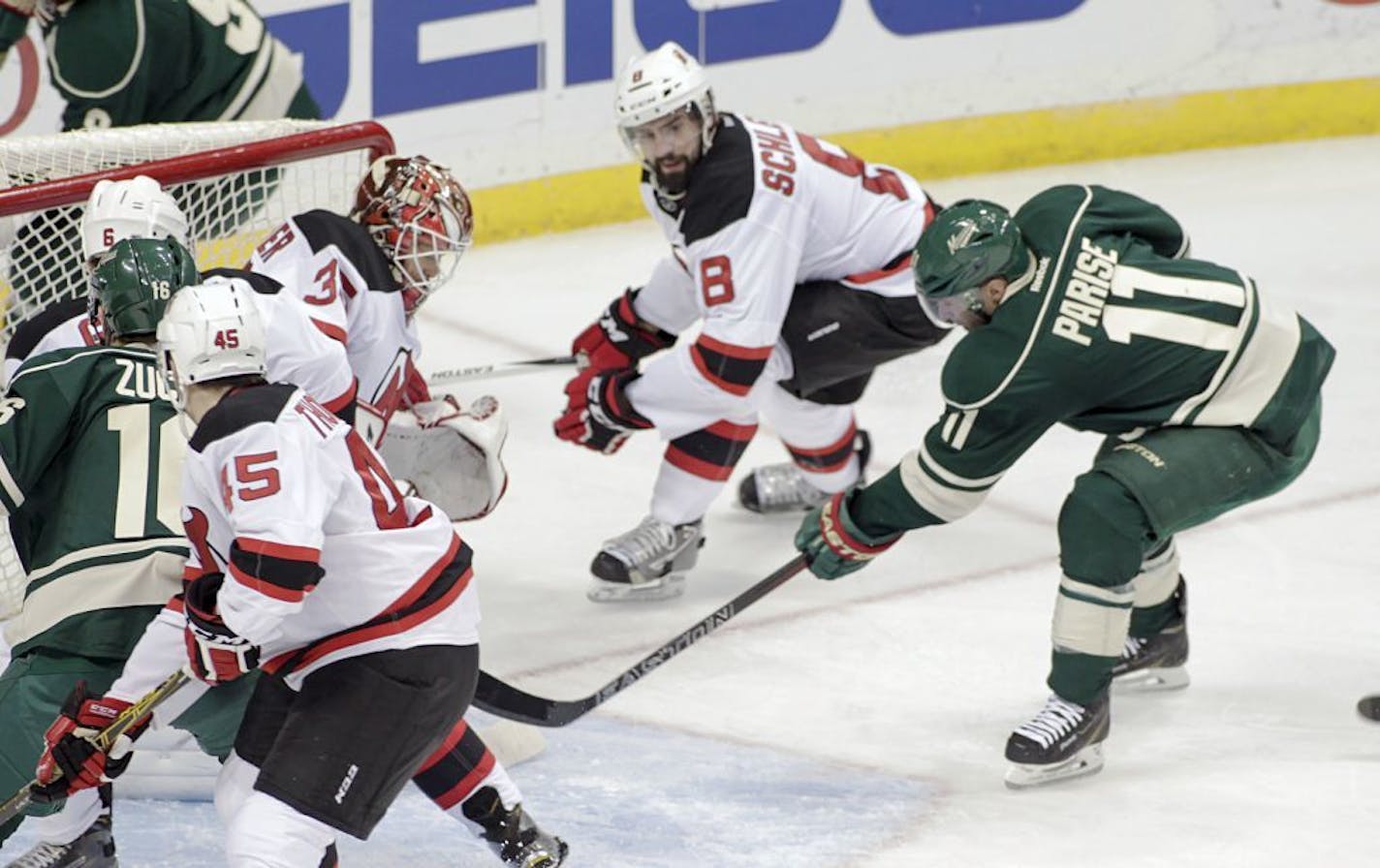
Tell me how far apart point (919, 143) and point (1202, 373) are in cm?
349

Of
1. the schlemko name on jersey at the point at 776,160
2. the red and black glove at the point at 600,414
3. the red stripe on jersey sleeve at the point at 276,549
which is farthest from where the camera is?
the red and black glove at the point at 600,414

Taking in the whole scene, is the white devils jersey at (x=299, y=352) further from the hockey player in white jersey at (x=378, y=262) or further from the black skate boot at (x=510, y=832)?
the black skate boot at (x=510, y=832)

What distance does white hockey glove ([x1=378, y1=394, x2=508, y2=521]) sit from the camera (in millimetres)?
3699

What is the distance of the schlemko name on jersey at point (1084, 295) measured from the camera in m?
3.09

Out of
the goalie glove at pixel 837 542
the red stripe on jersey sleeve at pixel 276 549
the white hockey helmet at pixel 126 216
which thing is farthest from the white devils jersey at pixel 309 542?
the goalie glove at pixel 837 542

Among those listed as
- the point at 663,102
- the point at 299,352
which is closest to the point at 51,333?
the point at 299,352

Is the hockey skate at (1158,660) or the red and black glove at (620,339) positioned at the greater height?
the red and black glove at (620,339)

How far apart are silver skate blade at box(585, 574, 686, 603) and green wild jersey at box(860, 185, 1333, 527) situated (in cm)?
82

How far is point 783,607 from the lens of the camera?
158 inches

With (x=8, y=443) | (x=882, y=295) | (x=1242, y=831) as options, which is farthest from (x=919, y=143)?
(x=8, y=443)

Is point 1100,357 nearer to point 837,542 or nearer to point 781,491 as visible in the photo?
point 837,542

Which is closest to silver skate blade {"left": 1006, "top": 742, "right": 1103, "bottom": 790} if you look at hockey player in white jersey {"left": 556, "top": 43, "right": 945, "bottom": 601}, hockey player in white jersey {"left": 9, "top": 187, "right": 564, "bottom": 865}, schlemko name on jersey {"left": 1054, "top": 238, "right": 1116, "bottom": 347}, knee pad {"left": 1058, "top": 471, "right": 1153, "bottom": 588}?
knee pad {"left": 1058, "top": 471, "right": 1153, "bottom": 588}

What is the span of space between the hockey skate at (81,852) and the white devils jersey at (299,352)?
2.18 feet

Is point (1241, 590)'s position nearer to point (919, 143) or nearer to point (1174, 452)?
point (1174, 452)
